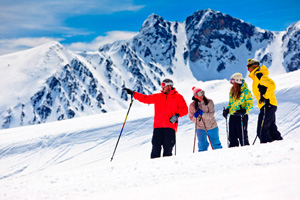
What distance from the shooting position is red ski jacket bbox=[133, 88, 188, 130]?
20.0 feet

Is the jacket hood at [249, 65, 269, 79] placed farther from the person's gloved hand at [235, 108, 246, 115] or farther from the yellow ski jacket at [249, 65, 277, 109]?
the person's gloved hand at [235, 108, 246, 115]

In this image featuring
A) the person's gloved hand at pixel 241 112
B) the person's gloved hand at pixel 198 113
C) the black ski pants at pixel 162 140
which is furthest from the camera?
the person's gloved hand at pixel 198 113

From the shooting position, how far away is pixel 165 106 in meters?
6.15

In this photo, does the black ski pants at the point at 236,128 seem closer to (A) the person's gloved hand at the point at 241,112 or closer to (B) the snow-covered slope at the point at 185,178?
(A) the person's gloved hand at the point at 241,112

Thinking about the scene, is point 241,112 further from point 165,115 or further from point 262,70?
point 165,115

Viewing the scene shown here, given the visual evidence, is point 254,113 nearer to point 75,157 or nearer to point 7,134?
point 75,157

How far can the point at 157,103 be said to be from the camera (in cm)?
623

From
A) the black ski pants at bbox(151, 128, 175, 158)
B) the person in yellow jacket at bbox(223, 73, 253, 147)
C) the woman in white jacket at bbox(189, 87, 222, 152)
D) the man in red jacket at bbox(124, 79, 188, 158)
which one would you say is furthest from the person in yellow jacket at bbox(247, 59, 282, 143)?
the black ski pants at bbox(151, 128, 175, 158)

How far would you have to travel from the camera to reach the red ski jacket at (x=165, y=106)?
6102 millimetres

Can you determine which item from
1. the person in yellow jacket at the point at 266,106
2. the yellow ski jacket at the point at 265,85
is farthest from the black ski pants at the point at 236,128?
the yellow ski jacket at the point at 265,85

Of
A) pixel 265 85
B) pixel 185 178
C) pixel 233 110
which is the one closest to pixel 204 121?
pixel 233 110

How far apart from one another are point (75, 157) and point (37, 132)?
2.80m

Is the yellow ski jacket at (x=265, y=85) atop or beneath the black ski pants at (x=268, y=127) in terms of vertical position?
atop

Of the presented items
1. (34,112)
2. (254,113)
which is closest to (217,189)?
(254,113)
